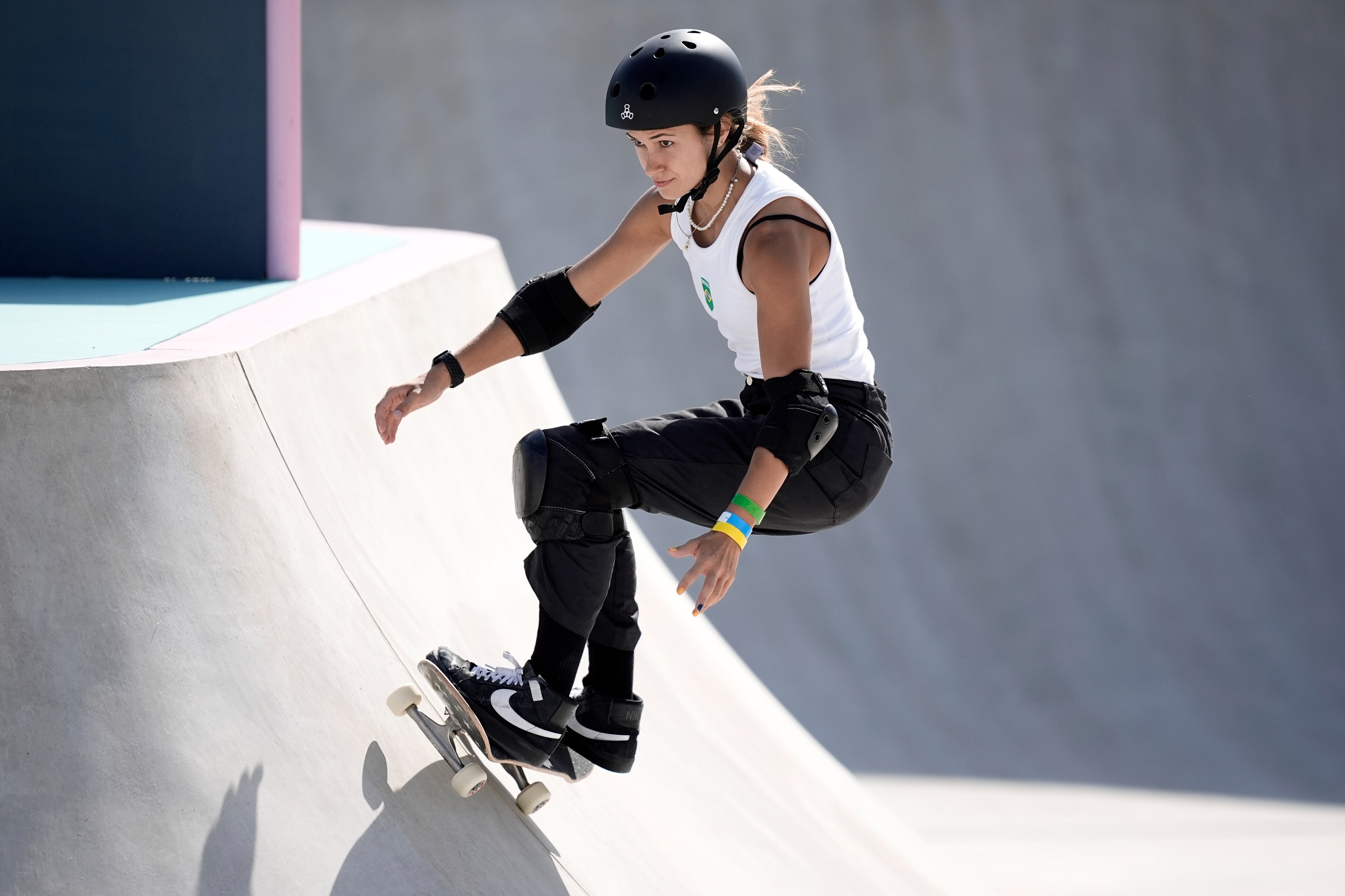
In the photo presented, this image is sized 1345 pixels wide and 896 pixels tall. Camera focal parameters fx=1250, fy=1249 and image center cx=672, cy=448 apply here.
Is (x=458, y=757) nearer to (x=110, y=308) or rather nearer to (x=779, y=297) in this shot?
(x=779, y=297)

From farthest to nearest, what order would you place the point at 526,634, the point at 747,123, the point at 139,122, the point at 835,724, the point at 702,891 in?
1. the point at 835,724
2. the point at 139,122
3. the point at 526,634
4. the point at 702,891
5. the point at 747,123

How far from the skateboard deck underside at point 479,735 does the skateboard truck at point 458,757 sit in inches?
1.2

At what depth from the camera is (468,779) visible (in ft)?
8.84

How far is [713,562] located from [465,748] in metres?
0.94

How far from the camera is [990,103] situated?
1127 cm

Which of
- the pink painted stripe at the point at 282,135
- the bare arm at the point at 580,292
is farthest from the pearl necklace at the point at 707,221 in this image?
the pink painted stripe at the point at 282,135

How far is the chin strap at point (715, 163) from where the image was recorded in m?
2.77

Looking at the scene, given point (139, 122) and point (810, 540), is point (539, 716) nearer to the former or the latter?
point (139, 122)

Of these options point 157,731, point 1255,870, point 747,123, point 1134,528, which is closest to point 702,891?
point 157,731

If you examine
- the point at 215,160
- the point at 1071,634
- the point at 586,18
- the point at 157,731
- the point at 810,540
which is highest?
the point at 586,18

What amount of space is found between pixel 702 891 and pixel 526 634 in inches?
37.6

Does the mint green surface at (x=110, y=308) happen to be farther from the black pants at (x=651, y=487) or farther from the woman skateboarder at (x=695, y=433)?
the black pants at (x=651, y=487)

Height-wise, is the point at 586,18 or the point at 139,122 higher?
the point at 586,18

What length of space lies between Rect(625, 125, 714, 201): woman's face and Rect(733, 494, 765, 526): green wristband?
0.76 metres
